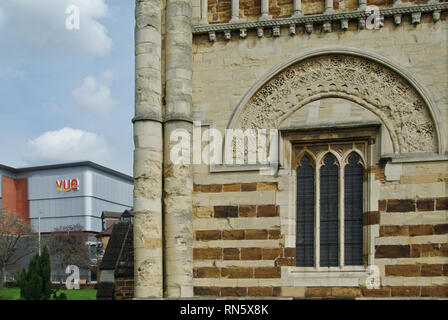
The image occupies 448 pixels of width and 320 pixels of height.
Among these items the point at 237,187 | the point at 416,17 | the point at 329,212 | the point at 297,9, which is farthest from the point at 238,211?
the point at 416,17

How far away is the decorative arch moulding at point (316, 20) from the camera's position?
10133mm

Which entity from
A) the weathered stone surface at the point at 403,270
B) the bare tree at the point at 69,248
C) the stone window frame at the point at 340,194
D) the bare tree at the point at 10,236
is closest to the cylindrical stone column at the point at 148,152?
the stone window frame at the point at 340,194

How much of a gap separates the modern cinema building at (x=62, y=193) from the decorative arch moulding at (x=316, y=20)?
68.8 meters

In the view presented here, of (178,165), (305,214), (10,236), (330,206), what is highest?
(178,165)

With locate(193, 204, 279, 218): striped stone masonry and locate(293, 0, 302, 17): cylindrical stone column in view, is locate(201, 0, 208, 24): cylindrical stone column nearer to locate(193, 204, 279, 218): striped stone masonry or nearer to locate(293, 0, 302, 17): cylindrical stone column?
locate(293, 0, 302, 17): cylindrical stone column

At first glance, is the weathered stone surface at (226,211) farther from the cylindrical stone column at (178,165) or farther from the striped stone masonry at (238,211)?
the cylindrical stone column at (178,165)

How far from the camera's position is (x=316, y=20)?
1056 centimetres

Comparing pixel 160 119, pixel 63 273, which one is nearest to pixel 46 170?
pixel 63 273

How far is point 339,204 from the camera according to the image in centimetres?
1038

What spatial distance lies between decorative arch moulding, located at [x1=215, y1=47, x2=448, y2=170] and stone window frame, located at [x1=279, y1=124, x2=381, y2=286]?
0.39 m

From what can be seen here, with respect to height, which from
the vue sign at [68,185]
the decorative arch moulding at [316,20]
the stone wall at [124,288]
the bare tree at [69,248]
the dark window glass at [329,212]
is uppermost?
the decorative arch moulding at [316,20]

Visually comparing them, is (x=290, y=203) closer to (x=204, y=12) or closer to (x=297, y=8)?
(x=297, y=8)

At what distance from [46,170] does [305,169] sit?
261ft

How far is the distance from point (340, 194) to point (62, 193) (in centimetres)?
7557
